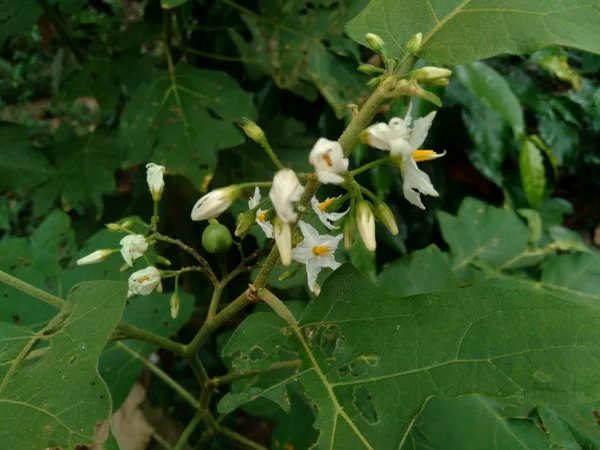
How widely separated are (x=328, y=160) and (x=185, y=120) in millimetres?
802

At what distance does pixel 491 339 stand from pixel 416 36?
12.9 inches

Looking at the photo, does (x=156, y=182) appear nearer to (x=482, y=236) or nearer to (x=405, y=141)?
(x=405, y=141)

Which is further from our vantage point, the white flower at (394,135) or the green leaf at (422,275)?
the green leaf at (422,275)

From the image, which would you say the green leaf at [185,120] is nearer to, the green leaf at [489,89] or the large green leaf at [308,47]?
the large green leaf at [308,47]

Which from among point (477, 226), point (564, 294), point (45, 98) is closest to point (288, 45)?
point (477, 226)

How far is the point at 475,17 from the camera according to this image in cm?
61

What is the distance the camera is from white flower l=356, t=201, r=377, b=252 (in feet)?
1.82

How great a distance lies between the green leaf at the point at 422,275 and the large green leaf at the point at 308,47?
37 centimetres

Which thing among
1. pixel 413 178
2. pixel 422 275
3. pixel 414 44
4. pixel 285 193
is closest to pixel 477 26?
pixel 414 44

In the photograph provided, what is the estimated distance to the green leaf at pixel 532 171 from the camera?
1.63 m

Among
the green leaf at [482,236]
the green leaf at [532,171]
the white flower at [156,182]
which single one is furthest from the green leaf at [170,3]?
the green leaf at [532,171]

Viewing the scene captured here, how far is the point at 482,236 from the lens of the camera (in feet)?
4.54

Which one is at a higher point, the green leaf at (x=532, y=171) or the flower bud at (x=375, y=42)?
the flower bud at (x=375, y=42)

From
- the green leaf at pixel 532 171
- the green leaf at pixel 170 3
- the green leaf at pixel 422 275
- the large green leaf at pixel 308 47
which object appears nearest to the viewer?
the green leaf at pixel 170 3
